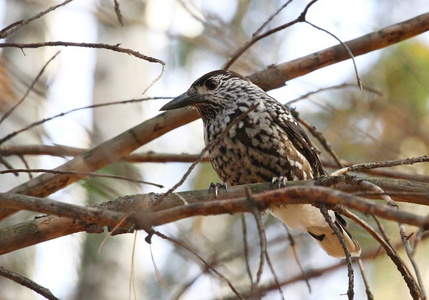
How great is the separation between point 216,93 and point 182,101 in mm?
353

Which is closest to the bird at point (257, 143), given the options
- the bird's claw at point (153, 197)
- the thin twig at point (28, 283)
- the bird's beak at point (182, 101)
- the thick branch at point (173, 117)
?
the bird's beak at point (182, 101)

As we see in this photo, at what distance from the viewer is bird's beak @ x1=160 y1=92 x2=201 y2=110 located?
3.44 metres

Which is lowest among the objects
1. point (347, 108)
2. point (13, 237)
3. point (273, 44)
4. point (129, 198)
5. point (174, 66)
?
point (13, 237)

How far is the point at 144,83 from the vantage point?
288 inches

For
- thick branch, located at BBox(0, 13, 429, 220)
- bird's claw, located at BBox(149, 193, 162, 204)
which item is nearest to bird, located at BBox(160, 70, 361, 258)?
thick branch, located at BBox(0, 13, 429, 220)

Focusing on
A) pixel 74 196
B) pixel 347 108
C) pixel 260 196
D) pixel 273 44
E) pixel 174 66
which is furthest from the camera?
pixel 273 44

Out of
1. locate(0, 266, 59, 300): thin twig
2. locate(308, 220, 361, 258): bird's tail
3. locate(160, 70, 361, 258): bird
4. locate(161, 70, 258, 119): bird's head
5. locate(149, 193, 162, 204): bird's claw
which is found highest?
locate(161, 70, 258, 119): bird's head

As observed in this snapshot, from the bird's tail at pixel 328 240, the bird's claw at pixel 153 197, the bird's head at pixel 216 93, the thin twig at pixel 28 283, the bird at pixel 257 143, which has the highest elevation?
the bird's head at pixel 216 93

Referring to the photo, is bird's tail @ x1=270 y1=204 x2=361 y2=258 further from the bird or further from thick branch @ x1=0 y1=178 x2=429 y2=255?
thick branch @ x1=0 y1=178 x2=429 y2=255

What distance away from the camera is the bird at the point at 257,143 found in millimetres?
3371

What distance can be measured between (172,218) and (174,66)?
5.04 metres

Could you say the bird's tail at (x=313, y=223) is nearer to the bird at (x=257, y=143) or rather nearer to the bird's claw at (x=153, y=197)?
the bird at (x=257, y=143)

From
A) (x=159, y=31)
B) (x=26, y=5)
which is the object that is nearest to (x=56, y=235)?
(x=26, y=5)

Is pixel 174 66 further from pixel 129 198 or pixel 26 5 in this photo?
pixel 129 198
